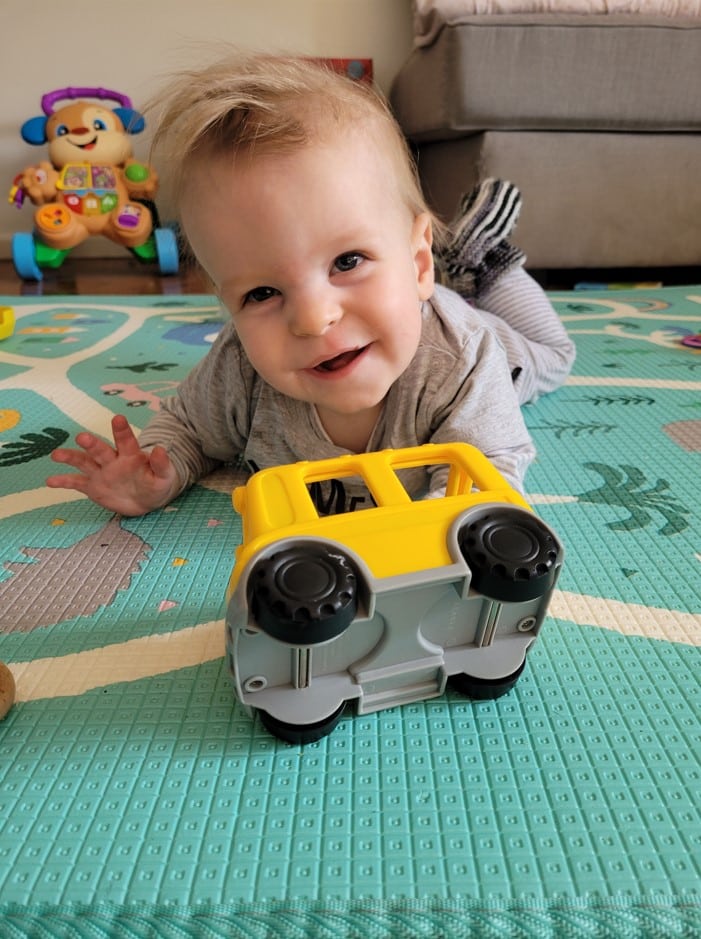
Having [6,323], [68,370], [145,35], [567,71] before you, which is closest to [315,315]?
[68,370]

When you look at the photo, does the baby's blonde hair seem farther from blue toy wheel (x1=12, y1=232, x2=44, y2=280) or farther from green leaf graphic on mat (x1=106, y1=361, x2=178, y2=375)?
blue toy wheel (x1=12, y1=232, x2=44, y2=280)

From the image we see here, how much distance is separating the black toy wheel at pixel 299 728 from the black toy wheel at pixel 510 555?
11cm

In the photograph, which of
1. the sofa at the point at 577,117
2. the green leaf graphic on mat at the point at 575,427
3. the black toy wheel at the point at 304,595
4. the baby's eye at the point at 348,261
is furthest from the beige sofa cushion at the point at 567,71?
the black toy wheel at the point at 304,595

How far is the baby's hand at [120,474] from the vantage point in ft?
1.95

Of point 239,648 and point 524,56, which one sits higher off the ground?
point 524,56

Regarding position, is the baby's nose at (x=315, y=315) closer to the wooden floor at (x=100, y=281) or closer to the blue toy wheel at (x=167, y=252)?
the wooden floor at (x=100, y=281)

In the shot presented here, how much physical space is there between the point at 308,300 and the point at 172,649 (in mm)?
233

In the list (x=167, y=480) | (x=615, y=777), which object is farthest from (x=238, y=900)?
(x=167, y=480)

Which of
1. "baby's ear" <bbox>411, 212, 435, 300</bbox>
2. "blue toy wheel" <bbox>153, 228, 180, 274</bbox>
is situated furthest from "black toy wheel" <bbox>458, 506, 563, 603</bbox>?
"blue toy wheel" <bbox>153, 228, 180, 274</bbox>

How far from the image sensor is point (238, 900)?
0.31 meters

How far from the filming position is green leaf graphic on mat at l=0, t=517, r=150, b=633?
1.61 feet

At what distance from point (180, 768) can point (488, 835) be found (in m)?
0.16

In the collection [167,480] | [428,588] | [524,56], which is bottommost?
[167,480]

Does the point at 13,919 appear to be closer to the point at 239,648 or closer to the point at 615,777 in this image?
the point at 239,648
